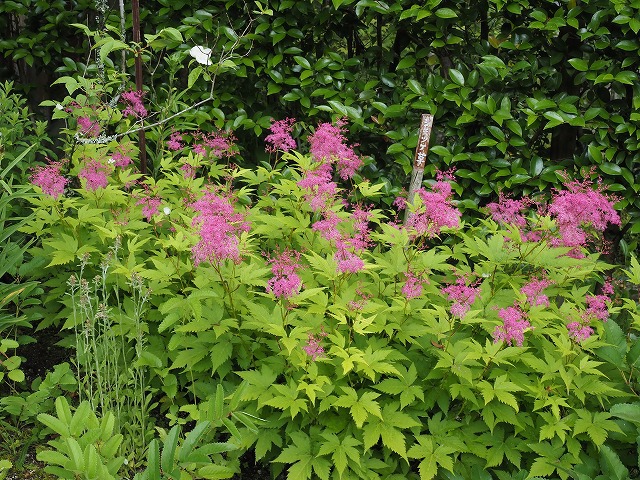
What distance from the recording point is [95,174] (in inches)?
132

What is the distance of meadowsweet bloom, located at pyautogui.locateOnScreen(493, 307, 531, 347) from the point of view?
2.57 metres

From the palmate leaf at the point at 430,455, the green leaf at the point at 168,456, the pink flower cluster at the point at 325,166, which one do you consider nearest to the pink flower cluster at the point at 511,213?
the pink flower cluster at the point at 325,166

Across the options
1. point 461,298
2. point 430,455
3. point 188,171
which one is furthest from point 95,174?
point 430,455

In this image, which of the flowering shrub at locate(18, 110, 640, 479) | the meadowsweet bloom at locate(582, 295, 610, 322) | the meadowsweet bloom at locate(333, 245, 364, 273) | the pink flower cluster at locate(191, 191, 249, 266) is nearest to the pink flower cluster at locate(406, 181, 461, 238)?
Answer: the flowering shrub at locate(18, 110, 640, 479)

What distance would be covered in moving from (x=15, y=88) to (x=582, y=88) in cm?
447

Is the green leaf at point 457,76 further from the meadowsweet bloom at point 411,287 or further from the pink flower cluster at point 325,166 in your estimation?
the meadowsweet bloom at point 411,287

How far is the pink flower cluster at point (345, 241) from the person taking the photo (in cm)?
261

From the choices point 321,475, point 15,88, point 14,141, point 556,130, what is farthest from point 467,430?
point 15,88

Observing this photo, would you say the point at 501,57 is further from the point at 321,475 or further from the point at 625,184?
the point at 321,475

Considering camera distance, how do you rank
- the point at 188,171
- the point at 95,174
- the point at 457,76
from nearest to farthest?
the point at 95,174
the point at 188,171
the point at 457,76

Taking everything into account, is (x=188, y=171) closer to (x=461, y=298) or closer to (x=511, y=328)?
(x=461, y=298)

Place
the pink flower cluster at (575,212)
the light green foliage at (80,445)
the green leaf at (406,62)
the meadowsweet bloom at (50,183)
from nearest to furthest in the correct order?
the light green foliage at (80,445) < the pink flower cluster at (575,212) < the meadowsweet bloom at (50,183) < the green leaf at (406,62)

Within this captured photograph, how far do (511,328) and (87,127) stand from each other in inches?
98.7

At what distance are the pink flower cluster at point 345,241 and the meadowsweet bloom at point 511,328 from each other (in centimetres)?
62
